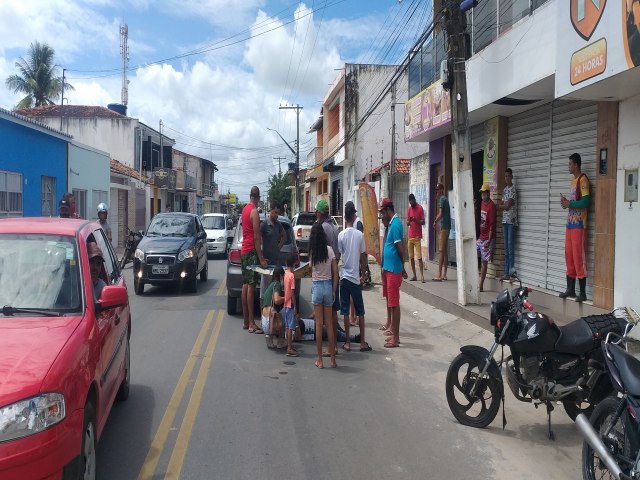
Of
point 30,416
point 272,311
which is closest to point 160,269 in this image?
point 272,311

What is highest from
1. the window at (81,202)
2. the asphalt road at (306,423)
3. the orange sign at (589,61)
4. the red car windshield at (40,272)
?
the orange sign at (589,61)

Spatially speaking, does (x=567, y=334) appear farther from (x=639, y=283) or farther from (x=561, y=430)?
(x=639, y=283)

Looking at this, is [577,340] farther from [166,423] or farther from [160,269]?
[160,269]

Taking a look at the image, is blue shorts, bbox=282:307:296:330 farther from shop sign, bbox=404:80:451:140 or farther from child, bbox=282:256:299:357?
shop sign, bbox=404:80:451:140

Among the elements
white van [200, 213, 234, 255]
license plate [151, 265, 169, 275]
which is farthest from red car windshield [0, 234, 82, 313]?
white van [200, 213, 234, 255]

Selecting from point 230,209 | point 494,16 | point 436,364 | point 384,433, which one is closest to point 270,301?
point 436,364

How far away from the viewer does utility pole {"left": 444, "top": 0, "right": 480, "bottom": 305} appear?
9.84m

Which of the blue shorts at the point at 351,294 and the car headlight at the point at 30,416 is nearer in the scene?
the car headlight at the point at 30,416

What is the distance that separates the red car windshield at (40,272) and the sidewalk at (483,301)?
629 centimetres

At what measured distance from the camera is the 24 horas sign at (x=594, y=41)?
6.16 meters

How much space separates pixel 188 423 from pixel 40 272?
187 cm

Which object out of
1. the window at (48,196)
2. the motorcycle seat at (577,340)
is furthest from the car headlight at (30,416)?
the window at (48,196)

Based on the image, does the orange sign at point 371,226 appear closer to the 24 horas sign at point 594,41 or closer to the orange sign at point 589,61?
the 24 horas sign at point 594,41

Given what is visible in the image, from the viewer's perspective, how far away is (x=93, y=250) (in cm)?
481
